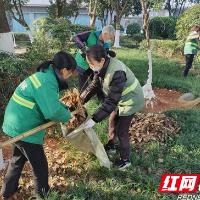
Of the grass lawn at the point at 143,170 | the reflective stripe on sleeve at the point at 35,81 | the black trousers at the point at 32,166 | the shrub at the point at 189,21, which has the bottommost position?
the grass lawn at the point at 143,170

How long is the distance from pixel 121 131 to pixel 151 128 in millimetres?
1112

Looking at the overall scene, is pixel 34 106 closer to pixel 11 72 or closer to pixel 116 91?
pixel 116 91

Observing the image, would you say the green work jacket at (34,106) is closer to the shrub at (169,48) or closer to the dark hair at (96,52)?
the dark hair at (96,52)

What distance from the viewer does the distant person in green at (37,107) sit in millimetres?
1690

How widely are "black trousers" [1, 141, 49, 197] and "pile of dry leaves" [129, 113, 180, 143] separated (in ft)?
5.61

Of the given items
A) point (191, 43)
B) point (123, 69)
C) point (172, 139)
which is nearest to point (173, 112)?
point (172, 139)

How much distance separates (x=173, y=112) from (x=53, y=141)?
2.43m

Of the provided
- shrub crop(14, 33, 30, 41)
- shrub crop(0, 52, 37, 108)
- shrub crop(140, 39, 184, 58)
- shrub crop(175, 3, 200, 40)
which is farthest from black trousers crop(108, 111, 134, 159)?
shrub crop(14, 33, 30, 41)

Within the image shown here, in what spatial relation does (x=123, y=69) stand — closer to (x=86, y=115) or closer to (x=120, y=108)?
(x=120, y=108)

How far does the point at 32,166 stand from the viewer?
1.90 m

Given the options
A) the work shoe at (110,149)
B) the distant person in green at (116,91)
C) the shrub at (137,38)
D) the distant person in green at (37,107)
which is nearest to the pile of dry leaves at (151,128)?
the work shoe at (110,149)

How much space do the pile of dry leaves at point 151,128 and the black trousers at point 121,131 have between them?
1.93 ft

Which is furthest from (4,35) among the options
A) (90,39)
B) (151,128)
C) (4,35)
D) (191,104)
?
(191,104)

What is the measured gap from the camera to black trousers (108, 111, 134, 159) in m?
2.53
